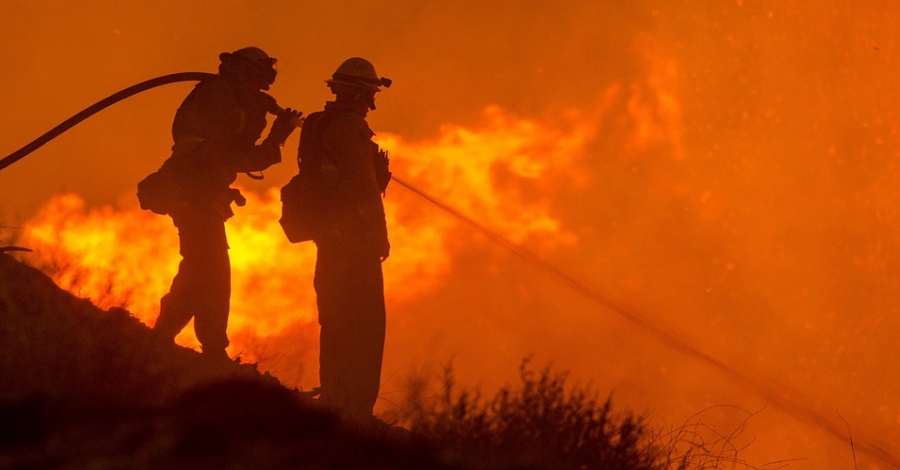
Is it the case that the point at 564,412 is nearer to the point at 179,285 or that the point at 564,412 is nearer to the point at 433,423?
the point at 433,423

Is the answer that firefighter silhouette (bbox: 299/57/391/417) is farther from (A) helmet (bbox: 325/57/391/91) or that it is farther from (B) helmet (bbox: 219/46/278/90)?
(B) helmet (bbox: 219/46/278/90)

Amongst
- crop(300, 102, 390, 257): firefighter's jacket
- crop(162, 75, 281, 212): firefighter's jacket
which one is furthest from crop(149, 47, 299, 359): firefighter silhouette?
crop(300, 102, 390, 257): firefighter's jacket

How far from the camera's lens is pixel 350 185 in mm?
8914

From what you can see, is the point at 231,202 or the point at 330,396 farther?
the point at 231,202

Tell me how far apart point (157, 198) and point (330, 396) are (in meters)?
2.28

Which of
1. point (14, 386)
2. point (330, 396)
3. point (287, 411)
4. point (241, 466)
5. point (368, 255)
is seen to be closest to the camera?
point (241, 466)

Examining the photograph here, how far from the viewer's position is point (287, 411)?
18.7 feet

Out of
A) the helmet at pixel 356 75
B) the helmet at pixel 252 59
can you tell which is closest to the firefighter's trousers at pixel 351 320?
the helmet at pixel 356 75

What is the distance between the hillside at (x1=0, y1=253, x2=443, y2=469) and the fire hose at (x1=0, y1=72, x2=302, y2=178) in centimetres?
286

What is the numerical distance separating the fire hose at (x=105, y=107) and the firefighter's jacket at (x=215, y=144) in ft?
0.86

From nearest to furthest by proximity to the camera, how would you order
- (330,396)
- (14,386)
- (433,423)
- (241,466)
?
(241,466) < (14,386) < (433,423) < (330,396)

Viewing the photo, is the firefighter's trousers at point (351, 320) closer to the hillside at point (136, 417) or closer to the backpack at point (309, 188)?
the backpack at point (309, 188)

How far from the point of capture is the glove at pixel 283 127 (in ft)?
31.7

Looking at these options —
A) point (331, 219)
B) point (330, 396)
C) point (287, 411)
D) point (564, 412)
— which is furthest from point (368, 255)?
point (287, 411)
